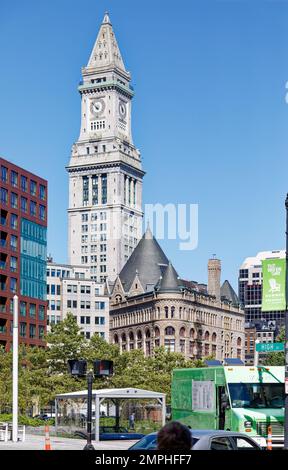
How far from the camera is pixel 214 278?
19312cm

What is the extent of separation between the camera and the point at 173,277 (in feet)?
590

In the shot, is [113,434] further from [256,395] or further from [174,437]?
[174,437]

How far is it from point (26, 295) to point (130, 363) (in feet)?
89.3

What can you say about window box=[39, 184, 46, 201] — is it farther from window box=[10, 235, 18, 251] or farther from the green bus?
the green bus

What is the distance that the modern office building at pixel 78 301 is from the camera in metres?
173

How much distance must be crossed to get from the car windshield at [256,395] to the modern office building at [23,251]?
8556cm

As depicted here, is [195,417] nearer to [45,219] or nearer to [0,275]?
[0,275]

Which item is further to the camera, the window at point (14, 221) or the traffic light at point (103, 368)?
the window at point (14, 221)

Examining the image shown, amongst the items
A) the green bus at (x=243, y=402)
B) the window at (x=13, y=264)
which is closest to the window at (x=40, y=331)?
the window at (x=13, y=264)

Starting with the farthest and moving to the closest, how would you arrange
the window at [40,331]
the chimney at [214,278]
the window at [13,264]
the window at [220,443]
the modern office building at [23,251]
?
the chimney at [214,278] → the window at [40,331] → the window at [13,264] → the modern office building at [23,251] → the window at [220,443]

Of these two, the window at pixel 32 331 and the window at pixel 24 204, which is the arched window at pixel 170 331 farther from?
the window at pixel 24 204

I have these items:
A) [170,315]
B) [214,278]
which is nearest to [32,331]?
[170,315]

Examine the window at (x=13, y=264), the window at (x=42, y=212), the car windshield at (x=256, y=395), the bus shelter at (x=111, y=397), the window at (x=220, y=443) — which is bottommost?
the bus shelter at (x=111, y=397)
